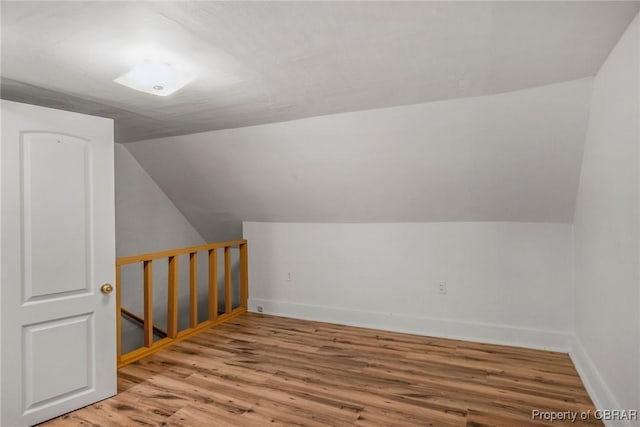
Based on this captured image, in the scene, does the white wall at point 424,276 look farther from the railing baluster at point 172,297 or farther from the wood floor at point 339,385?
the railing baluster at point 172,297

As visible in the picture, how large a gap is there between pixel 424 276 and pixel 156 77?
2.94 metres

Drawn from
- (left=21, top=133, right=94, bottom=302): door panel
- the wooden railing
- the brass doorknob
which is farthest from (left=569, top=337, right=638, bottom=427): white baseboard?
the wooden railing

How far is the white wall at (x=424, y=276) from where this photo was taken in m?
3.17

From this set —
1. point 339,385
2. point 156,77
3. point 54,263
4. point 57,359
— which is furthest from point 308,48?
point 57,359

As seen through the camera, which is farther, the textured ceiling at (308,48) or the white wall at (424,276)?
the white wall at (424,276)

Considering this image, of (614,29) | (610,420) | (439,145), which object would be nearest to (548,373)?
(610,420)

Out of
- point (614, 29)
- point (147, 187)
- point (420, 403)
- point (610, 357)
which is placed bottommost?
point (420, 403)

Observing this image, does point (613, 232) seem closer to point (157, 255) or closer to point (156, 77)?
point (156, 77)

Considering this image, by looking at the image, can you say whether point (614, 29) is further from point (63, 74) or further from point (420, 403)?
point (63, 74)

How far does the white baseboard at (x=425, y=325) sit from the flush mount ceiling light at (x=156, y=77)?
9.42 ft

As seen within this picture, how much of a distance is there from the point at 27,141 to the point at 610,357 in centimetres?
363

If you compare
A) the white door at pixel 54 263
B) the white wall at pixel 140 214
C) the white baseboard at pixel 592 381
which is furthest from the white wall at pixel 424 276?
the white door at pixel 54 263

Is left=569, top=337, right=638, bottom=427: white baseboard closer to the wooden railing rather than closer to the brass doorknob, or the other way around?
the brass doorknob

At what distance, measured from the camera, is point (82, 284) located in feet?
7.67
